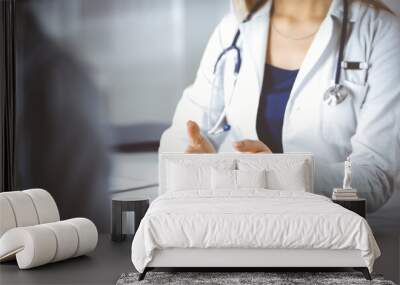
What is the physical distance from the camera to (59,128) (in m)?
7.23

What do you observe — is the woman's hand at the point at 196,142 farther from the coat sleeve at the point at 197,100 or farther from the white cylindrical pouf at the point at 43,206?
the white cylindrical pouf at the point at 43,206

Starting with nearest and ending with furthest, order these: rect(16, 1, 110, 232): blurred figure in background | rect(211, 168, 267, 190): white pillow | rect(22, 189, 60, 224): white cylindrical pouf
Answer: rect(22, 189, 60, 224): white cylindrical pouf < rect(211, 168, 267, 190): white pillow < rect(16, 1, 110, 232): blurred figure in background

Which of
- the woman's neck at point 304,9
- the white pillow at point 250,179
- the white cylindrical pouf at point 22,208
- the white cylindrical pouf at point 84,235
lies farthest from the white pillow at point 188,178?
the woman's neck at point 304,9

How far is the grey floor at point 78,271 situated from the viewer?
15.3ft

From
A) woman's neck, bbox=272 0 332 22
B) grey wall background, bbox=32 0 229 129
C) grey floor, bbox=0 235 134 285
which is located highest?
woman's neck, bbox=272 0 332 22

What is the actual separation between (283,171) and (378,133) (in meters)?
1.21

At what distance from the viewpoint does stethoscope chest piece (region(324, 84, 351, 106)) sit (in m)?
6.86

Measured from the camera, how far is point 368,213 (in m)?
6.92

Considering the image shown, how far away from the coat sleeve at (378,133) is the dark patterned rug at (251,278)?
2.15 metres

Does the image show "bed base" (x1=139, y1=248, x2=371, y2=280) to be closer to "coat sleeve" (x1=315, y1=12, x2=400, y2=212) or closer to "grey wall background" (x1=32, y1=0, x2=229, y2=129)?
"coat sleeve" (x1=315, y1=12, x2=400, y2=212)

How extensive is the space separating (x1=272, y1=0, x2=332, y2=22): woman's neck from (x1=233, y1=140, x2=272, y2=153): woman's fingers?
1.34 metres

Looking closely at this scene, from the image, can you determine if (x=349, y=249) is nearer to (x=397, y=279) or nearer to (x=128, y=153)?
(x=397, y=279)

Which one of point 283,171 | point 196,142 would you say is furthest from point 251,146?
point 283,171

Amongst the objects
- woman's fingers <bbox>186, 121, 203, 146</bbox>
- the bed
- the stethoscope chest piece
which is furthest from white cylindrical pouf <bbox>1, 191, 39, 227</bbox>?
the stethoscope chest piece
